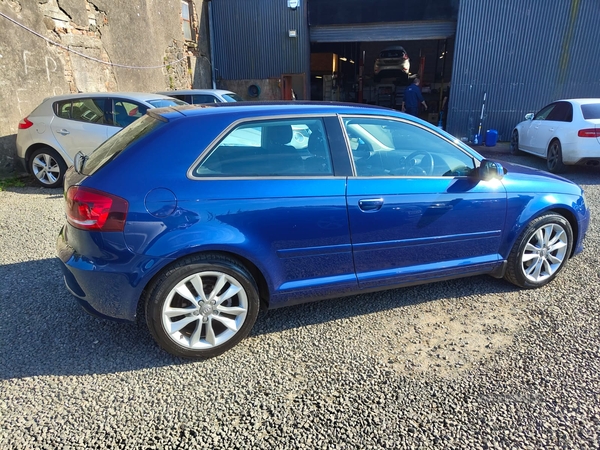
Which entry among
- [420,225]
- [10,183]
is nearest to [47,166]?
[10,183]

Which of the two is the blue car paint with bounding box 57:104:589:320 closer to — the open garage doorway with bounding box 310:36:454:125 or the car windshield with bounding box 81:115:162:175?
the car windshield with bounding box 81:115:162:175

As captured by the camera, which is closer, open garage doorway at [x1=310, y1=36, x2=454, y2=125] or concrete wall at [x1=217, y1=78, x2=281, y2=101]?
concrete wall at [x1=217, y1=78, x2=281, y2=101]

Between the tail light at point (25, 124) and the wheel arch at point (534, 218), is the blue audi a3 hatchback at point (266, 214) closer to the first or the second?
the wheel arch at point (534, 218)

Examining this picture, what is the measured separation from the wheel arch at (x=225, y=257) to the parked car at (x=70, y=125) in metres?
4.95

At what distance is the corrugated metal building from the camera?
40.5 feet

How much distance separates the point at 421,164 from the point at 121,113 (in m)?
5.51

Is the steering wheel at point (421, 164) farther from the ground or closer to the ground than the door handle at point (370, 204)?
farther from the ground

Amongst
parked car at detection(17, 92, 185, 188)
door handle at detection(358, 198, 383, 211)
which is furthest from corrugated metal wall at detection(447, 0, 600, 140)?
door handle at detection(358, 198, 383, 211)

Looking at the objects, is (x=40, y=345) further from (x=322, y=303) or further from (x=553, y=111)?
(x=553, y=111)

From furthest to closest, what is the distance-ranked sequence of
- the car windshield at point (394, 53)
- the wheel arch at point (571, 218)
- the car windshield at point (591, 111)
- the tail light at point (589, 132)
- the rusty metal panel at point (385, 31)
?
the car windshield at point (394, 53) < the rusty metal panel at point (385, 31) < the car windshield at point (591, 111) < the tail light at point (589, 132) < the wheel arch at point (571, 218)

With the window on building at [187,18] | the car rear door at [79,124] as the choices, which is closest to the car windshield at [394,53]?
the window on building at [187,18]

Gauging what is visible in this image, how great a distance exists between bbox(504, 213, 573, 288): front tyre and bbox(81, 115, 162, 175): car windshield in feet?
9.94

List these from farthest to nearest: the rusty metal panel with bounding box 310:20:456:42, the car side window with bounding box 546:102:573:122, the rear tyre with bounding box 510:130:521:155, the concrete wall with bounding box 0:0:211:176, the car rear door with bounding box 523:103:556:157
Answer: the rusty metal panel with bounding box 310:20:456:42 < the rear tyre with bounding box 510:130:521:155 < the car rear door with bounding box 523:103:556:157 < the car side window with bounding box 546:102:573:122 < the concrete wall with bounding box 0:0:211:176

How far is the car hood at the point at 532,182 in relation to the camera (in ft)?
11.2
